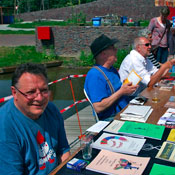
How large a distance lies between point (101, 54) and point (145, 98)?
30.1 inches

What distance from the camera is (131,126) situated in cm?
252

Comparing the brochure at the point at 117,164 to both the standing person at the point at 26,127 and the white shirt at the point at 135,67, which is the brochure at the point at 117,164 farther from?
the white shirt at the point at 135,67

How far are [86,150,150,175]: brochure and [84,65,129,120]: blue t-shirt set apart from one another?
1.22 metres

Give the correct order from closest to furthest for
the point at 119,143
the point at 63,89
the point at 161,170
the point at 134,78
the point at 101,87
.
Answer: the point at 161,170
the point at 119,143
the point at 134,78
the point at 101,87
the point at 63,89

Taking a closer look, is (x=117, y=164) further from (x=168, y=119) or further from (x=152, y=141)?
(x=168, y=119)

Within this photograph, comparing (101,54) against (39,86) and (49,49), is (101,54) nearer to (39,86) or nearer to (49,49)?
(39,86)

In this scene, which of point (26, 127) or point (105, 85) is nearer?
point (26, 127)

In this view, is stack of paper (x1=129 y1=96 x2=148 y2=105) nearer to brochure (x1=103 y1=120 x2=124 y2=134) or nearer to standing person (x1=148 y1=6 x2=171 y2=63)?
brochure (x1=103 y1=120 x2=124 y2=134)

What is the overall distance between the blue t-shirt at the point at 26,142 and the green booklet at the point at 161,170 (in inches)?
28.4

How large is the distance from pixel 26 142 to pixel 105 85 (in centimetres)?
164

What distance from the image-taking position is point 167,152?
204 cm

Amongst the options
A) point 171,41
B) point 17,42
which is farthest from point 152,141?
point 17,42

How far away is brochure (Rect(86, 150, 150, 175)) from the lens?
1804 mm

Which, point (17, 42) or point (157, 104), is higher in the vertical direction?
point (17, 42)
